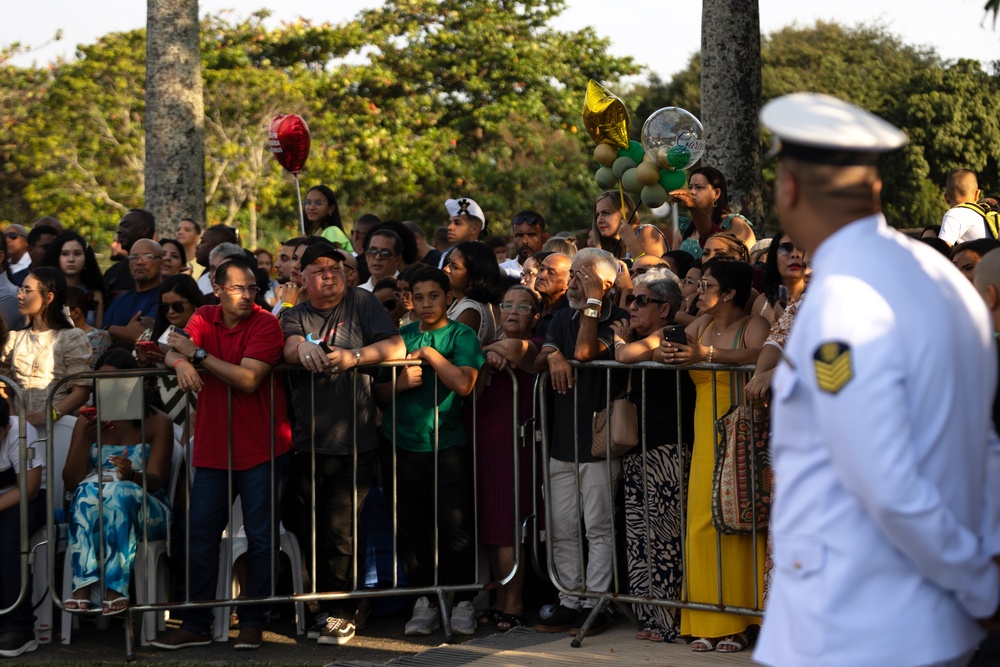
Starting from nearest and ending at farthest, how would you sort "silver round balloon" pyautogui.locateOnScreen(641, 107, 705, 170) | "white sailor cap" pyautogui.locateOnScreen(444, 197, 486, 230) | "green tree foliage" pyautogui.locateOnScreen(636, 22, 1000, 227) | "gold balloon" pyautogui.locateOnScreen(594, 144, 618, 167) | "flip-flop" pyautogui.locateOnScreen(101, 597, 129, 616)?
1. "flip-flop" pyautogui.locateOnScreen(101, 597, 129, 616)
2. "silver round balloon" pyautogui.locateOnScreen(641, 107, 705, 170)
3. "gold balloon" pyautogui.locateOnScreen(594, 144, 618, 167)
4. "white sailor cap" pyautogui.locateOnScreen(444, 197, 486, 230)
5. "green tree foliage" pyautogui.locateOnScreen(636, 22, 1000, 227)

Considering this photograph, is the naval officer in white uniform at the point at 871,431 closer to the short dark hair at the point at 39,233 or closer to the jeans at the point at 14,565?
the jeans at the point at 14,565

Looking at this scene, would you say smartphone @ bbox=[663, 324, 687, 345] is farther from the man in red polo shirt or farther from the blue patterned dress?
the blue patterned dress

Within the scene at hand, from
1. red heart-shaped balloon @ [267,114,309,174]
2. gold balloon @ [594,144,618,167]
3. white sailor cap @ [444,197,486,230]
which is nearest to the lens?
gold balloon @ [594,144,618,167]

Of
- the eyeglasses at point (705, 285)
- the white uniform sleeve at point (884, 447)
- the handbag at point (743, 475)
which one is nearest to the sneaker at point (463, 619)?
the handbag at point (743, 475)

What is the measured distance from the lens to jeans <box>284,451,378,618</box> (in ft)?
22.5

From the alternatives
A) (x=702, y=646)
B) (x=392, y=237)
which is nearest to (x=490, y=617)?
(x=702, y=646)

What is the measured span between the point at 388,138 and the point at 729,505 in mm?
22819

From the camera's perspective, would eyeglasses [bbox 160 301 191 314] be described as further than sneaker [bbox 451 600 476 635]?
Yes

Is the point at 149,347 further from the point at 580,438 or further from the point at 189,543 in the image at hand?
the point at 580,438

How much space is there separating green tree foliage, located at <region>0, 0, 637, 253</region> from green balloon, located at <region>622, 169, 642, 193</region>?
18.3 metres

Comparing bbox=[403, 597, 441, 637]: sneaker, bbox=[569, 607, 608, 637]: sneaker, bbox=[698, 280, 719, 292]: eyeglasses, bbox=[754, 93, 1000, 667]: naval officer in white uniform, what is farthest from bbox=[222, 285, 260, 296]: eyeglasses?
bbox=[754, 93, 1000, 667]: naval officer in white uniform

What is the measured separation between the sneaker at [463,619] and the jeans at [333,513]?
0.55m

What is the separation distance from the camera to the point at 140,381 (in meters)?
6.70

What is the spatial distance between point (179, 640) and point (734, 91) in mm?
6332
